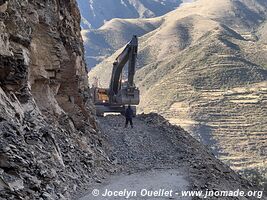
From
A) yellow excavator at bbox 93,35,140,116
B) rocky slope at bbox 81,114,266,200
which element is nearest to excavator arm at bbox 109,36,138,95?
yellow excavator at bbox 93,35,140,116

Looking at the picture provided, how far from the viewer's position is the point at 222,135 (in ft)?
202

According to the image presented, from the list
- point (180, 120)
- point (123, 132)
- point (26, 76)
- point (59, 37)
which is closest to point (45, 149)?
point (26, 76)

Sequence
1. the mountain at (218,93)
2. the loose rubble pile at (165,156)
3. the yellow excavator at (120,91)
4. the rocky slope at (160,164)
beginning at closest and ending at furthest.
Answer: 1. the rocky slope at (160,164)
2. the loose rubble pile at (165,156)
3. the yellow excavator at (120,91)
4. the mountain at (218,93)

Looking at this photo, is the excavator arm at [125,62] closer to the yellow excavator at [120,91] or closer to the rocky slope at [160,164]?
the yellow excavator at [120,91]

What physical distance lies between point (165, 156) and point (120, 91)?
48.0 ft

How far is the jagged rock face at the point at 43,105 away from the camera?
7.80 metres

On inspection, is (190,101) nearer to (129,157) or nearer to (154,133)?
(154,133)

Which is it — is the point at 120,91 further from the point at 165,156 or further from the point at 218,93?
the point at 218,93

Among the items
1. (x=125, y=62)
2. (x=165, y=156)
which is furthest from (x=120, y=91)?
(x=165, y=156)

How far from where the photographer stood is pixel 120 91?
32.2 metres

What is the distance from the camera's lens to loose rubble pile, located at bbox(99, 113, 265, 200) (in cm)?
1353

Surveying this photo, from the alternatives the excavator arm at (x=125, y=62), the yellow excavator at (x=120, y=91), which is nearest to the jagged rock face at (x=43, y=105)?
the excavator arm at (x=125, y=62)

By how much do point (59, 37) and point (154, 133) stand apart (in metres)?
9.74

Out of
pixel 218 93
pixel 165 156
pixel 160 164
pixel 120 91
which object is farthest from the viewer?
pixel 218 93
